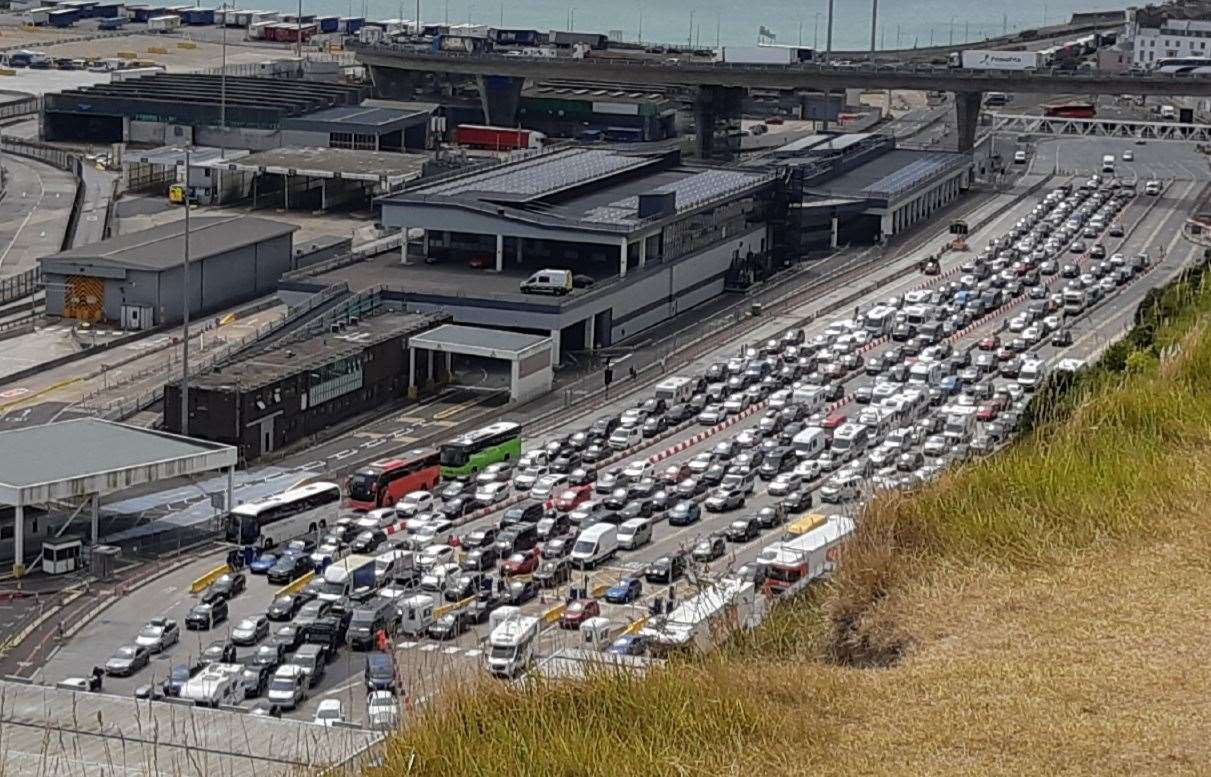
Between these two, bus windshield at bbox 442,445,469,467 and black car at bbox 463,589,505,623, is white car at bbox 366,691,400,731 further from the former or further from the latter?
bus windshield at bbox 442,445,469,467

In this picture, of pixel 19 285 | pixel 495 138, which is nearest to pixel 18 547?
pixel 19 285

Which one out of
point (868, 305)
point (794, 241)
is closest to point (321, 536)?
point (868, 305)

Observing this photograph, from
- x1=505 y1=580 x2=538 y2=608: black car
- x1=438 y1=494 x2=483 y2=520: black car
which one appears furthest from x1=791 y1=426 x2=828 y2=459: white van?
x1=505 y1=580 x2=538 y2=608: black car

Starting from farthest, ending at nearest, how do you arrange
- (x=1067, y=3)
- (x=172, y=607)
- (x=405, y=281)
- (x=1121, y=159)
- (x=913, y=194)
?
(x=1067, y=3) < (x=1121, y=159) < (x=913, y=194) < (x=405, y=281) < (x=172, y=607)

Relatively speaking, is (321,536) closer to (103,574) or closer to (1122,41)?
(103,574)

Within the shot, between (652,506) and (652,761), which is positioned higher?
(652,761)

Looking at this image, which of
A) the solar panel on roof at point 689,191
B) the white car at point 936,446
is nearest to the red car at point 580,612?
the white car at point 936,446

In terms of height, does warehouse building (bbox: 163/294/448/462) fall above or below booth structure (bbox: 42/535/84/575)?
above
